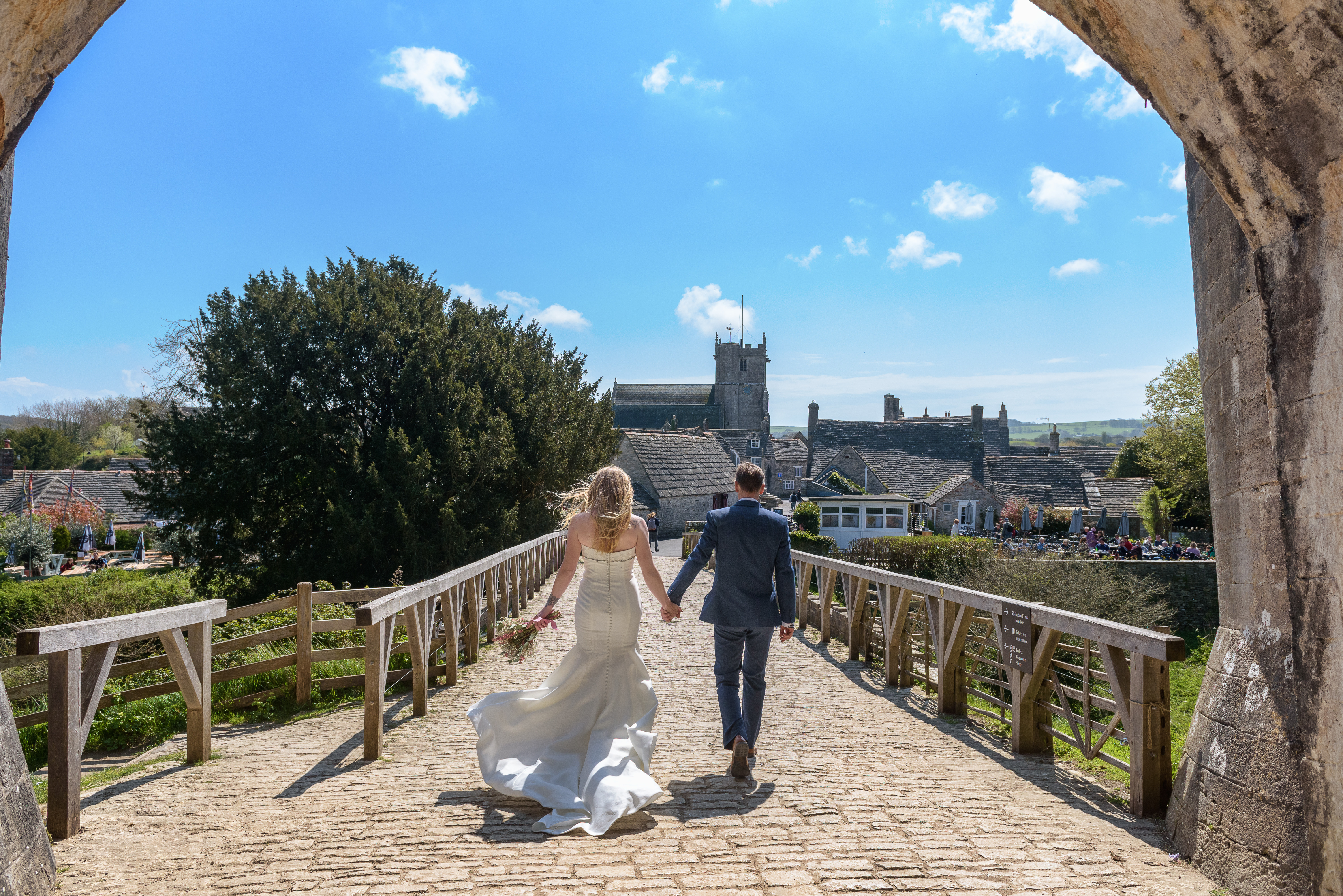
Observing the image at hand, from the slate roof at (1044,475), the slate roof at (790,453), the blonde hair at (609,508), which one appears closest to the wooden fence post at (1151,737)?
the blonde hair at (609,508)

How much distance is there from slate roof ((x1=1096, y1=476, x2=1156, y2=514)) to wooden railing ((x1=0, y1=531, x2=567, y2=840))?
33.3 m

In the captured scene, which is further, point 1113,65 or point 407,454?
point 407,454

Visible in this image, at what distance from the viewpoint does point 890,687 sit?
272 inches

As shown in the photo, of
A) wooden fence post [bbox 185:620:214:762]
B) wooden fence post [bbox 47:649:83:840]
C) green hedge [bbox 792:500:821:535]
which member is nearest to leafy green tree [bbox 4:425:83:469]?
green hedge [bbox 792:500:821:535]

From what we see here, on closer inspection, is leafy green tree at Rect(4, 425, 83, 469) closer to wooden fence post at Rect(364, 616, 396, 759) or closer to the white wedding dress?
wooden fence post at Rect(364, 616, 396, 759)

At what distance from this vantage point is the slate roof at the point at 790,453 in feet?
227

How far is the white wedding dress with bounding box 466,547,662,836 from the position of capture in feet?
12.2

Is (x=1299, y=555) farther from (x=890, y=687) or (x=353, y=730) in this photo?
(x=353, y=730)

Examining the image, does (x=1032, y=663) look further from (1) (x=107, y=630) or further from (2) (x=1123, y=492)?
(2) (x=1123, y=492)

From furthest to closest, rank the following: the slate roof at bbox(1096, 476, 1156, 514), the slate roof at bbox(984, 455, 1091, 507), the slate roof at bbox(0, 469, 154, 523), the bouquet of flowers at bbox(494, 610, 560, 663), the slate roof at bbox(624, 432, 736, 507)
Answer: the slate roof at bbox(984, 455, 1091, 507), the slate roof at bbox(0, 469, 154, 523), the slate roof at bbox(624, 432, 736, 507), the slate roof at bbox(1096, 476, 1156, 514), the bouquet of flowers at bbox(494, 610, 560, 663)

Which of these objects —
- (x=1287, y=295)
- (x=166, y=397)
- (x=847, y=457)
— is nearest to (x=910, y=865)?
(x=1287, y=295)

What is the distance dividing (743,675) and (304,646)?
389 centimetres

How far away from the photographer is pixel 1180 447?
99.1ft

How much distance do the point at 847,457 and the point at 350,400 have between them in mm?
29003
